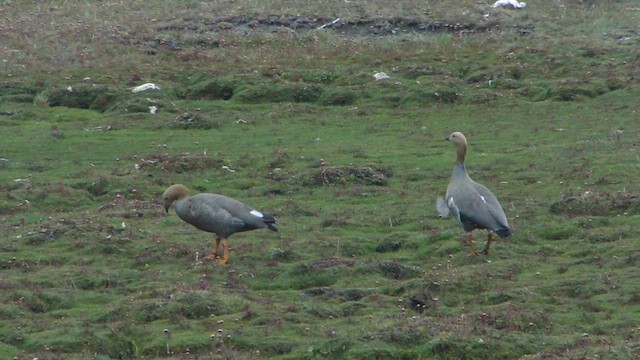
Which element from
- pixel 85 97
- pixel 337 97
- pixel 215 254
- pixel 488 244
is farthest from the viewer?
pixel 85 97

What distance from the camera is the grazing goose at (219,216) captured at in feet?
62.7

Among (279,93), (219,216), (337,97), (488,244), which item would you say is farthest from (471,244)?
(279,93)

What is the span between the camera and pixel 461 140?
21188 mm

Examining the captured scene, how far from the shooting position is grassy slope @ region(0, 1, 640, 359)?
49.4 feet

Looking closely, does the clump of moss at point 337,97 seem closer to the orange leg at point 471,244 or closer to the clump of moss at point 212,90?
the clump of moss at point 212,90

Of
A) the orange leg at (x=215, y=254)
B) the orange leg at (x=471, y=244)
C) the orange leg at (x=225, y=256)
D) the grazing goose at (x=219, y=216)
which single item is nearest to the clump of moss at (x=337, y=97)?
the grazing goose at (x=219, y=216)

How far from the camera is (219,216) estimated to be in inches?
752

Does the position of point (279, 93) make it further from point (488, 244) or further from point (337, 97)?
point (488, 244)

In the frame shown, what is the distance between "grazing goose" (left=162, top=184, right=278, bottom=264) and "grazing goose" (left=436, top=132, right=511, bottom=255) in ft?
8.87

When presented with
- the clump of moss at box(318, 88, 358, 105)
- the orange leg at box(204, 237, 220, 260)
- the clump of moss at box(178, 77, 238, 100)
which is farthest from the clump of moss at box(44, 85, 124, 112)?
the orange leg at box(204, 237, 220, 260)

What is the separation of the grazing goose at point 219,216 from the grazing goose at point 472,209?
270 cm

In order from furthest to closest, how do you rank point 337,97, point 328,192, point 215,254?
point 337,97
point 328,192
point 215,254

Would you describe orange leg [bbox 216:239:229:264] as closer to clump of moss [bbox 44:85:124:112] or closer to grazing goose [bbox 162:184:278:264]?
grazing goose [bbox 162:184:278:264]

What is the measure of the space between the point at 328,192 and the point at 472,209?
5.98m
